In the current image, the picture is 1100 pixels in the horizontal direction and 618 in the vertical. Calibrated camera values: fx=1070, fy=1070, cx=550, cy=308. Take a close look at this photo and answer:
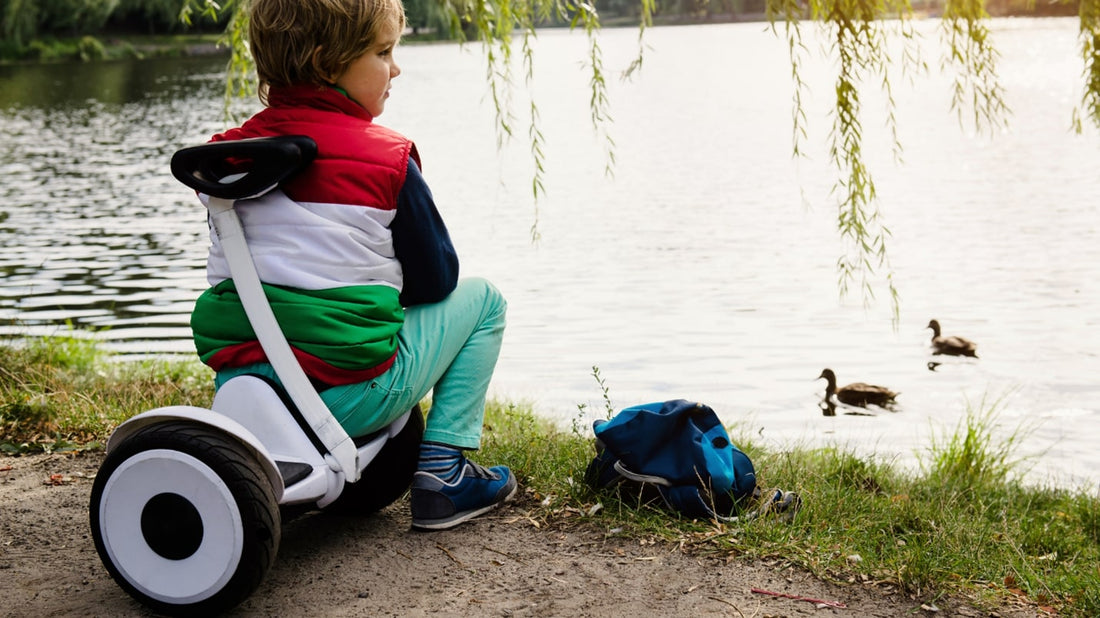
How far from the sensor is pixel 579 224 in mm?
12898

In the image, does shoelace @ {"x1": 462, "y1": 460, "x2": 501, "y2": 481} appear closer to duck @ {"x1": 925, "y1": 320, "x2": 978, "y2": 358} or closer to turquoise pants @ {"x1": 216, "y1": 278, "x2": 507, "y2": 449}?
turquoise pants @ {"x1": 216, "y1": 278, "x2": 507, "y2": 449}

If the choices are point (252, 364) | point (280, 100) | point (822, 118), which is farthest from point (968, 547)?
point (822, 118)

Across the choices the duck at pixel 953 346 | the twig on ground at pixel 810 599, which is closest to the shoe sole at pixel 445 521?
the twig on ground at pixel 810 599

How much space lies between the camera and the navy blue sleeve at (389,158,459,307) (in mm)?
2686

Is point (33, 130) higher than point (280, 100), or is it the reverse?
point (280, 100)

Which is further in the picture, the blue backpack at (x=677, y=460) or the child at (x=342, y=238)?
the blue backpack at (x=677, y=460)

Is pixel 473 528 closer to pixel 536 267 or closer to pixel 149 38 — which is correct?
pixel 536 267

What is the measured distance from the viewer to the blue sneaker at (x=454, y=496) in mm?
2986

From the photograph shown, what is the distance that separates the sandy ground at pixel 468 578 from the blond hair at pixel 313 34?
126 centimetres

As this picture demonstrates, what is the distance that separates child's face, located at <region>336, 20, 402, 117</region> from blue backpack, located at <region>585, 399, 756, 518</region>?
1143mm

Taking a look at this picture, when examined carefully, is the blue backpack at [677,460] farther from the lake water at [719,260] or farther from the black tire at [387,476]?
the lake water at [719,260]

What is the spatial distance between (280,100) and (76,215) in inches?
517

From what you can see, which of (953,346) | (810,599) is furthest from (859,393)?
(810,599)

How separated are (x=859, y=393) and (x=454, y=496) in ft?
14.4
